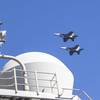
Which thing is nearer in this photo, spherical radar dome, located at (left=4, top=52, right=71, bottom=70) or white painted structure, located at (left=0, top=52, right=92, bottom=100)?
white painted structure, located at (left=0, top=52, right=92, bottom=100)

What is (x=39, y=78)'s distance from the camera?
30828mm

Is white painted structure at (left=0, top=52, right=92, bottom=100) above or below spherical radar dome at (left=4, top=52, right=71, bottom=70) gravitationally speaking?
below

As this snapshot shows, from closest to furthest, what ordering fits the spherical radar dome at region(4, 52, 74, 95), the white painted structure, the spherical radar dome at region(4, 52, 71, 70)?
the white painted structure < the spherical radar dome at region(4, 52, 74, 95) < the spherical radar dome at region(4, 52, 71, 70)

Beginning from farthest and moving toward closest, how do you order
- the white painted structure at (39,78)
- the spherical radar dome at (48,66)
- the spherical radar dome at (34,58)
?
the spherical radar dome at (34,58) → the spherical radar dome at (48,66) → the white painted structure at (39,78)

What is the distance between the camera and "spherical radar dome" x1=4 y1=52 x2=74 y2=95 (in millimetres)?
31922

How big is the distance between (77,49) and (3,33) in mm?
4699

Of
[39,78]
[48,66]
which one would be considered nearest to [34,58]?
[48,66]

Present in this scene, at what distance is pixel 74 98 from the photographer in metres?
28.0

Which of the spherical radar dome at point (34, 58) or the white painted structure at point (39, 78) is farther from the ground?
the spherical radar dome at point (34, 58)

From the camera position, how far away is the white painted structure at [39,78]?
2662 centimetres

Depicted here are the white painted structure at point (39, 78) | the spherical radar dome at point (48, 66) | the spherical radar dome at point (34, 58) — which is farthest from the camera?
the spherical radar dome at point (34, 58)

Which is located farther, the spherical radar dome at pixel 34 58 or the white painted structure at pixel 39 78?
the spherical radar dome at pixel 34 58

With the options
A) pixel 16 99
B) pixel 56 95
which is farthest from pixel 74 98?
pixel 16 99

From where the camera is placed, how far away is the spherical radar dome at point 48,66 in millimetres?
31922
